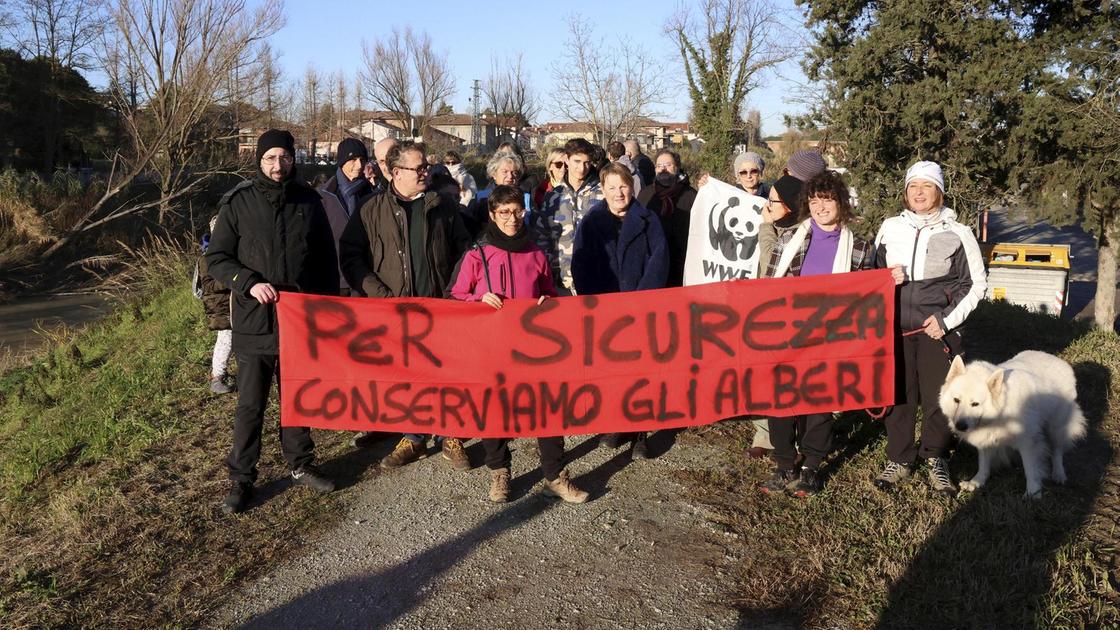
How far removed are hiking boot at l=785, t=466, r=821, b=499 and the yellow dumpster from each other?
1399 cm

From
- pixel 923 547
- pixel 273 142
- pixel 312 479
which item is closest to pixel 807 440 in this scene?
pixel 923 547

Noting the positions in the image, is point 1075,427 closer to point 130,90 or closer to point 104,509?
point 104,509

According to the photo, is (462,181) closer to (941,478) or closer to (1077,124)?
(941,478)

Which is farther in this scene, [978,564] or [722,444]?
[722,444]

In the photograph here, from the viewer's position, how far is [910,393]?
511cm

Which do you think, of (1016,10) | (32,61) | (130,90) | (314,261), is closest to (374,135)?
(32,61)

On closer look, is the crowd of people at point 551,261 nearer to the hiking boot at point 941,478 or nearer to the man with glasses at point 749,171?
the hiking boot at point 941,478

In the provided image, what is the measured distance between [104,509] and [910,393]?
496 cm

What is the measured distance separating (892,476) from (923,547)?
95 centimetres

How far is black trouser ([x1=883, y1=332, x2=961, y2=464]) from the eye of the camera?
5.05 meters

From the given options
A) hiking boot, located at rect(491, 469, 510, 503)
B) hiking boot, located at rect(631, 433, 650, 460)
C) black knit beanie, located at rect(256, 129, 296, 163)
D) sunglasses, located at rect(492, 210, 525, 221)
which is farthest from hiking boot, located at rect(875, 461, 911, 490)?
black knit beanie, located at rect(256, 129, 296, 163)

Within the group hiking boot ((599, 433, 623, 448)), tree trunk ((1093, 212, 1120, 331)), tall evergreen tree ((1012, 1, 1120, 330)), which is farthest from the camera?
tree trunk ((1093, 212, 1120, 331))

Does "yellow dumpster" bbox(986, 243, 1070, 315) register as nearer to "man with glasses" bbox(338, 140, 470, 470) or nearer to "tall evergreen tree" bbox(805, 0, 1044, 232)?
"tall evergreen tree" bbox(805, 0, 1044, 232)

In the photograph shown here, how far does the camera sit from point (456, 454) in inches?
222
